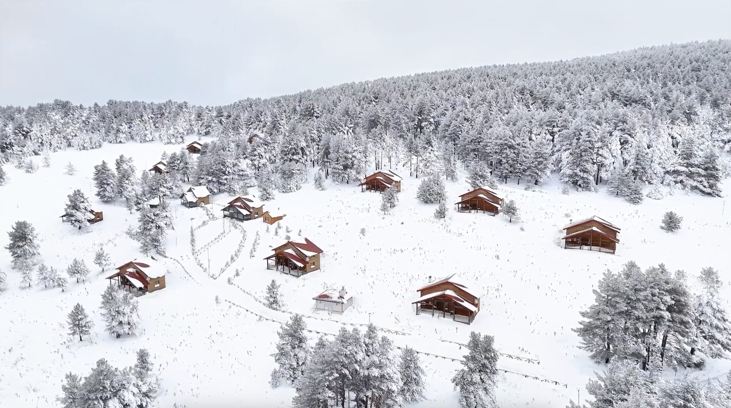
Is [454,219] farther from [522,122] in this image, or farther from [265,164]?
[265,164]

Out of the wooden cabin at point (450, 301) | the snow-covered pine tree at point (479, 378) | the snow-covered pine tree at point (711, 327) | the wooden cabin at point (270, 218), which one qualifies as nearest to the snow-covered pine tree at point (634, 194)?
the snow-covered pine tree at point (711, 327)

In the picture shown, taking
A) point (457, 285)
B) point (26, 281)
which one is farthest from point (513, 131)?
point (26, 281)

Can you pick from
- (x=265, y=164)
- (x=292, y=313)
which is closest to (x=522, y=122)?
(x=265, y=164)

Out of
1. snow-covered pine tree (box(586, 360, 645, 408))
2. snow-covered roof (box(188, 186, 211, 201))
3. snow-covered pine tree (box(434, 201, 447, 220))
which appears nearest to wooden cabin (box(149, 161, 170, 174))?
snow-covered roof (box(188, 186, 211, 201))

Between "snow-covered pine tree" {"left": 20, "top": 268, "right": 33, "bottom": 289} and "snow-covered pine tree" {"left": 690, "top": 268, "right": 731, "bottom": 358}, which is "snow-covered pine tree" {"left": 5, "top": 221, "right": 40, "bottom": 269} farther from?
"snow-covered pine tree" {"left": 690, "top": 268, "right": 731, "bottom": 358}

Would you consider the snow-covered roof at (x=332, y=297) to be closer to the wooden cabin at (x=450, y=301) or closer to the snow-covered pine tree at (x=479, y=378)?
the wooden cabin at (x=450, y=301)

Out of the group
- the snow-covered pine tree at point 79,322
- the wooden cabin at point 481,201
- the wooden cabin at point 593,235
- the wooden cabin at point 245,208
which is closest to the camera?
the snow-covered pine tree at point 79,322
